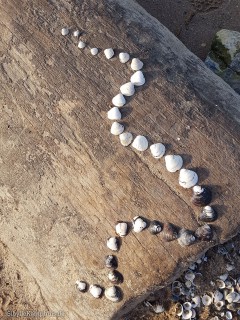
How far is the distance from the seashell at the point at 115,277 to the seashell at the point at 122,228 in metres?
0.30

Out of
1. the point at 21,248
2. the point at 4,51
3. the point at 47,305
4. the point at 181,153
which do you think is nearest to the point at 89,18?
the point at 4,51

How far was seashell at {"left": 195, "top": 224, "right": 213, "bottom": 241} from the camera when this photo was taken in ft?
10.5

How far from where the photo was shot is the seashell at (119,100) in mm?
3366

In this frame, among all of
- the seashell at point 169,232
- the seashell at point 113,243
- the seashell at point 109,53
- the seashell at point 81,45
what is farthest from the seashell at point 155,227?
the seashell at point 81,45

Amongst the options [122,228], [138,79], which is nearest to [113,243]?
[122,228]

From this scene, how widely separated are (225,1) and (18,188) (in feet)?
11.1

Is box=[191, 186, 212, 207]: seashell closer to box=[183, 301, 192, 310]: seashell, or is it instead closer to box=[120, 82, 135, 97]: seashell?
box=[120, 82, 135, 97]: seashell

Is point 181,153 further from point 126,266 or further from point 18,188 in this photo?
point 18,188

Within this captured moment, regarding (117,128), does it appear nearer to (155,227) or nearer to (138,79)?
(138,79)

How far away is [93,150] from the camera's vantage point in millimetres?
3371

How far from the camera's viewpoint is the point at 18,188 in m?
3.56

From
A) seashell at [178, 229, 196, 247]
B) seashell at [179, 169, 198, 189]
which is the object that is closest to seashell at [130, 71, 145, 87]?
seashell at [179, 169, 198, 189]

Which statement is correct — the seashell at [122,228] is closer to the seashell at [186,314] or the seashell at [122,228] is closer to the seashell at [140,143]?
the seashell at [140,143]

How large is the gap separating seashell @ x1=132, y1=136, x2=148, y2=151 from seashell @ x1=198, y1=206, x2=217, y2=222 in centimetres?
65
